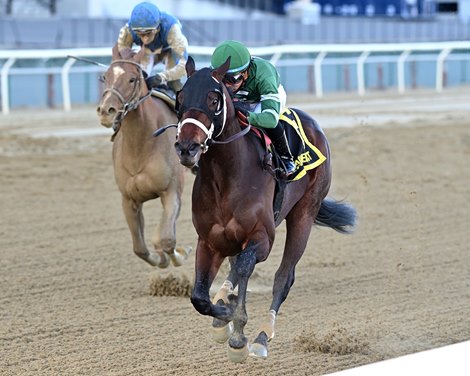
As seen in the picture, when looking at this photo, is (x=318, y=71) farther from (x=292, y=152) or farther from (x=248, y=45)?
(x=292, y=152)

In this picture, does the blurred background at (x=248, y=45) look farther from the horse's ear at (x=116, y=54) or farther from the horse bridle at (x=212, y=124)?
the horse bridle at (x=212, y=124)

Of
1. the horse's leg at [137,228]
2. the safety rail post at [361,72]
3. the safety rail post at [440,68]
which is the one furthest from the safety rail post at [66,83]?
the horse's leg at [137,228]

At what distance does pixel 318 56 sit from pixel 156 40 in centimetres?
1183

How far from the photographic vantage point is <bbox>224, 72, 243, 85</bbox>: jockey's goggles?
5.08m

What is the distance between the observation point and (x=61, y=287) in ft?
23.0

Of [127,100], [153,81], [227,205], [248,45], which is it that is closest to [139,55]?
[153,81]

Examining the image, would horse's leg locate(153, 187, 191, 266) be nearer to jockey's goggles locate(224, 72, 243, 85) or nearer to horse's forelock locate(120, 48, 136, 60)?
horse's forelock locate(120, 48, 136, 60)

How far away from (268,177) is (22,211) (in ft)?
16.8

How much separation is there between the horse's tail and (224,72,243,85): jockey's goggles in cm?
128

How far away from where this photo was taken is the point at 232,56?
16.5 feet

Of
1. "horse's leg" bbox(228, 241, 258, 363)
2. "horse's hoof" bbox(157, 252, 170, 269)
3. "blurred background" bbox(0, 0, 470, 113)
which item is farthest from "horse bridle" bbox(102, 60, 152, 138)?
"blurred background" bbox(0, 0, 470, 113)

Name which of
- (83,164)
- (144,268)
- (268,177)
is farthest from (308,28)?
(268,177)

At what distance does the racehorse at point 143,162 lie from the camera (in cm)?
653

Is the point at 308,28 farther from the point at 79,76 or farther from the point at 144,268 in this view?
the point at 144,268
